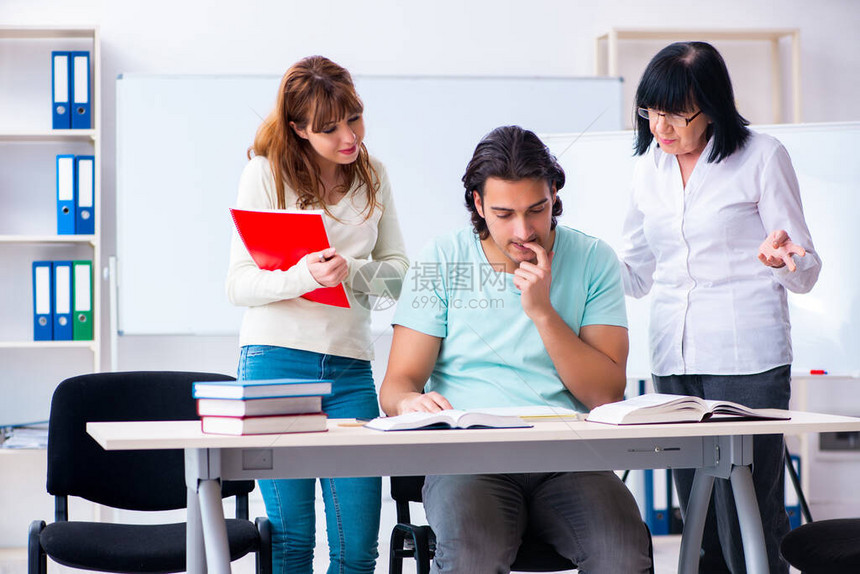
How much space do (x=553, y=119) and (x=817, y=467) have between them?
1.83 meters

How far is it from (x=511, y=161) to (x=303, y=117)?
0.43 meters

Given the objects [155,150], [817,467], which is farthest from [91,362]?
[817,467]

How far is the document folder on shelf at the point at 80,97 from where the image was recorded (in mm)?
3209

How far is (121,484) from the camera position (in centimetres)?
204

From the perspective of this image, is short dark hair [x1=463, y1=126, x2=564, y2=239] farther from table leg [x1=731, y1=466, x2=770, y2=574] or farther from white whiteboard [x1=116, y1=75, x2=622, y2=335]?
white whiteboard [x1=116, y1=75, x2=622, y2=335]

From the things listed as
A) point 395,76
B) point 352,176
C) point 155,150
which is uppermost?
point 395,76

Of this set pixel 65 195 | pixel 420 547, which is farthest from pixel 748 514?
pixel 65 195

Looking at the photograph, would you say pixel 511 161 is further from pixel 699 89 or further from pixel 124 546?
pixel 124 546

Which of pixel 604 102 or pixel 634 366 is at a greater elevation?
pixel 604 102

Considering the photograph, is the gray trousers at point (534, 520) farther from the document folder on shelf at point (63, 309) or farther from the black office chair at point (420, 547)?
the document folder on shelf at point (63, 309)

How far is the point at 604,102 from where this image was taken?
11.1 ft

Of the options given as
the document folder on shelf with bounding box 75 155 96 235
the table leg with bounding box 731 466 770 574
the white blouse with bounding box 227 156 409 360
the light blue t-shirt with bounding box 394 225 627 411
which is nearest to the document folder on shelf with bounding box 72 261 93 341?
the document folder on shelf with bounding box 75 155 96 235

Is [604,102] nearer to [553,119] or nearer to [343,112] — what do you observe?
[553,119]

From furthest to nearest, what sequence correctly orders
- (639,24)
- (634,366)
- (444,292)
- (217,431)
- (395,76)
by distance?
(639,24) → (395,76) → (634,366) → (444,292) → (217,431)
